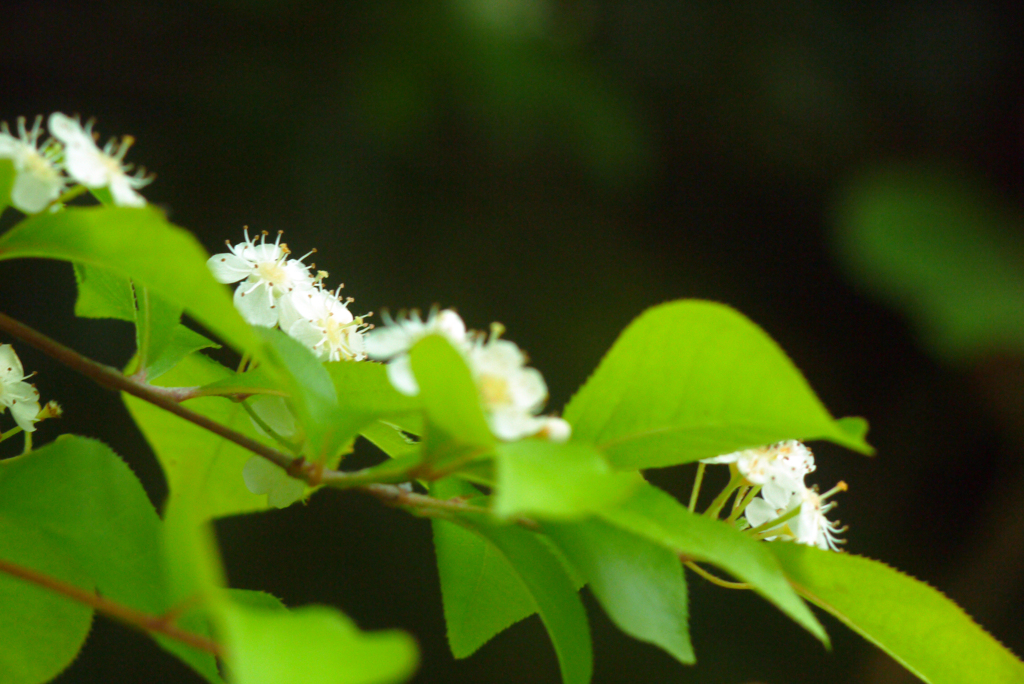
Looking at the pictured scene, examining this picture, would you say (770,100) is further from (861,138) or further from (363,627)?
(363,627)

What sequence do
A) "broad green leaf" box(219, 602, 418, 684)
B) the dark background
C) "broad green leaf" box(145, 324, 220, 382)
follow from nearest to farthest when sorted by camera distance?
"broad green leaf" box(219, 602, 418, 684) → "broad green leaf" box(145, 324, 220, 382) → the dark background

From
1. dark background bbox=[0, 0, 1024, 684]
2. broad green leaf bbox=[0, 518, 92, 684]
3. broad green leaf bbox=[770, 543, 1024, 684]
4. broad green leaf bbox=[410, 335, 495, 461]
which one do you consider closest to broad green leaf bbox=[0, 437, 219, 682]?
broad green leaf bbox=[0, 518, 92, 684]

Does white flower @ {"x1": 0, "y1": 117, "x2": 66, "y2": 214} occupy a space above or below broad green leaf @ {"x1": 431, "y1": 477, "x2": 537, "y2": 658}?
above

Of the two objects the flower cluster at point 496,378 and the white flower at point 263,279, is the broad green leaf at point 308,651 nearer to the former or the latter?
the flower cluster at point 496,378

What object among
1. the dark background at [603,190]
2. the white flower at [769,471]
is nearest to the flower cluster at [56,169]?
the white flower at [769,471]

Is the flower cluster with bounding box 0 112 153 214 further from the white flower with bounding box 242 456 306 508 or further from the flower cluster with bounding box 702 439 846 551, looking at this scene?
the flower cluster with bounding box 702 439 846 551

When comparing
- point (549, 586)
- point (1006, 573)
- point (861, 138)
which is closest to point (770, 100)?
point (861, 138)
